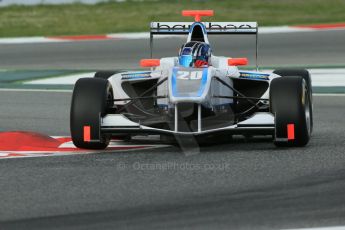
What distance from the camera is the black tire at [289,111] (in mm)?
10336

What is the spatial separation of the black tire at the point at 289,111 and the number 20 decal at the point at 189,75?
0.65 m

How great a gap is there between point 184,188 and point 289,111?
81.1 inches

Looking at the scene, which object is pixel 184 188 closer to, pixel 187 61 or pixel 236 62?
pixel 187 61

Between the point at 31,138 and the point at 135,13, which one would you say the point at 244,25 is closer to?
the point at 31,138

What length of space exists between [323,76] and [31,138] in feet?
24.9

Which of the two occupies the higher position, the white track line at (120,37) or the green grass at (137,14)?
the green grass at (137,14)

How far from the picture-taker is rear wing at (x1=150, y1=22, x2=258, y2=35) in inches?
481

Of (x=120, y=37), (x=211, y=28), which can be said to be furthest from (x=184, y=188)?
(x=120, y=37)

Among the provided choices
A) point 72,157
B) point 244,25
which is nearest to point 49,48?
point 244,25

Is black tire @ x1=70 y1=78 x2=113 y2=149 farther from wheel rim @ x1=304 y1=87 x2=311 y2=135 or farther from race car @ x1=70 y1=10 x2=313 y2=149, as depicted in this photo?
wheel rim @ x1=304 y1=87 x2=311 y2=135

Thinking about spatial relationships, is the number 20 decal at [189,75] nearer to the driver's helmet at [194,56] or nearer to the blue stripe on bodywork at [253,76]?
the driver's helmet at [194,56]

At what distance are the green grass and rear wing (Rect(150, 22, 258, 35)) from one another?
1235cm

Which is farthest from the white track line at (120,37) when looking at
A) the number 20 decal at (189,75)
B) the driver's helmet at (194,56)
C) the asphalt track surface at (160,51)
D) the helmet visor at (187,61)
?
the number 20 decal at (189,75)

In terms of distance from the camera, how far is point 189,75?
10.5 meters
